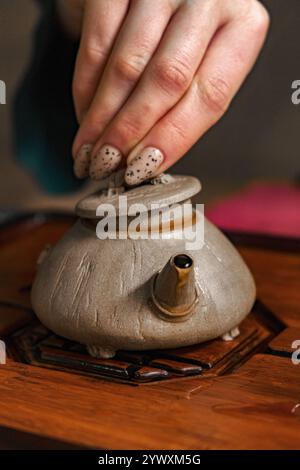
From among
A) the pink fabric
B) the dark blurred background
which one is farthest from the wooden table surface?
the dark blurred background

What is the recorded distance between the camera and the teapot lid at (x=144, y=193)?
789 millimetres

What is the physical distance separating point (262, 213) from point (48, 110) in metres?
0.59

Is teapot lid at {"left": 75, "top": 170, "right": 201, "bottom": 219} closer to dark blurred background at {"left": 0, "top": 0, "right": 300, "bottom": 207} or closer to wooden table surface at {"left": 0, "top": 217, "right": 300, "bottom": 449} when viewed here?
wooden table surface at {"left": 0, "top": 217, "right": 300, "bottom": 449}

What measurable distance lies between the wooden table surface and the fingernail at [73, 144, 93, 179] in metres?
0.23

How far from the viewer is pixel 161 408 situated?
671 millimetres

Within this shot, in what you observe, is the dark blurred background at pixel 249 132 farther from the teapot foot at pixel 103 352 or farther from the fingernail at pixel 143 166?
the teapot foot at pixel 103 352

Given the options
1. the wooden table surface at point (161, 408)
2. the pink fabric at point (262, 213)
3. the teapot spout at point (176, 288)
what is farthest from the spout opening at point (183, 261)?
the pink fabric at point (262, 213)

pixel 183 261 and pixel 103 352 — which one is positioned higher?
pixel 183 261

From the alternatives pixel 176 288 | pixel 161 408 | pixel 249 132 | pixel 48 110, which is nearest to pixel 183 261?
pixel 176 288

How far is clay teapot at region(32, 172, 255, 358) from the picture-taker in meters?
0.76

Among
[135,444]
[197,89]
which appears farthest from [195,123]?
[135,444]

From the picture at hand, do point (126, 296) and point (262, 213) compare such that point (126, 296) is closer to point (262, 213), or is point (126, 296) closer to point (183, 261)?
point (183, 261)

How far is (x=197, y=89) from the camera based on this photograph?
86 cm
